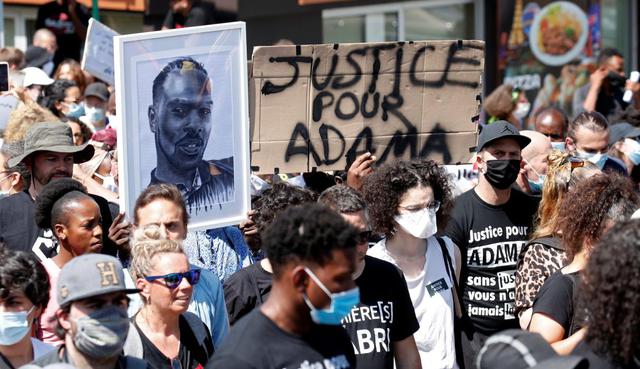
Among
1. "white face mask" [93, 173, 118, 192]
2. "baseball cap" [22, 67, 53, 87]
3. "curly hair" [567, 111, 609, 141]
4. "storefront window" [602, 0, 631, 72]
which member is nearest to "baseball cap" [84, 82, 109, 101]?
"baseball cap" [22, 67, 53, 87]

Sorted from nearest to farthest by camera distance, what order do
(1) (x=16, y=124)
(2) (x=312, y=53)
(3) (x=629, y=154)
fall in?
(2) (x=312, y=53) → (1) (x=16, y=124) → (3) (x=629, y=154)

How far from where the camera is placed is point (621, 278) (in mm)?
3135

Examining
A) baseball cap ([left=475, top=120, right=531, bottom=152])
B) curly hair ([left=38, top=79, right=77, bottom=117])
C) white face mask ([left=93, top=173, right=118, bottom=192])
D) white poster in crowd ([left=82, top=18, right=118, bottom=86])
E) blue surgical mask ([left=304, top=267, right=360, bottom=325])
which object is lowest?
blue surgical mask ([left=304, top=267, right=360, bottom=325])

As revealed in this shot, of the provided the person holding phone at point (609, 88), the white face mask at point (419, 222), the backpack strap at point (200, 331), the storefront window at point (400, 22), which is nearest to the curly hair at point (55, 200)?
the backpack strap at point (200, 331)

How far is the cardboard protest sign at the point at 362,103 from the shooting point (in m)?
6.41

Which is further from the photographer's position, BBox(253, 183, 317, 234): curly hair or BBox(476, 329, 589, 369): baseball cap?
BBox(253, 183, 317, 234): curly hair

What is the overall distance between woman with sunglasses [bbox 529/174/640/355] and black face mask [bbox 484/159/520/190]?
1420 millimetres

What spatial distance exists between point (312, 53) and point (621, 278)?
3.66 m

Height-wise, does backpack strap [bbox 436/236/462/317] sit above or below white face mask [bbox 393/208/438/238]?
below

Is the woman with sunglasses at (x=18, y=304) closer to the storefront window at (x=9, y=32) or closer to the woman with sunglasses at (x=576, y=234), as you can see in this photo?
the woman with sunglasses at (x=576, y=234)

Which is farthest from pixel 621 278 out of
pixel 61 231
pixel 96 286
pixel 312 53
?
pixel 312 53

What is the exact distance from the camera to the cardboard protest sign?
6.41 metres

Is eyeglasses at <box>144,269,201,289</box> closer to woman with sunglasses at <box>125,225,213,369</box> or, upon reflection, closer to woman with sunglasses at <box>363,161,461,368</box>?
→ woman with sunglasses at <box>125,225,213,369</box>

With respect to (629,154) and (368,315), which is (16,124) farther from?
(629,154)
